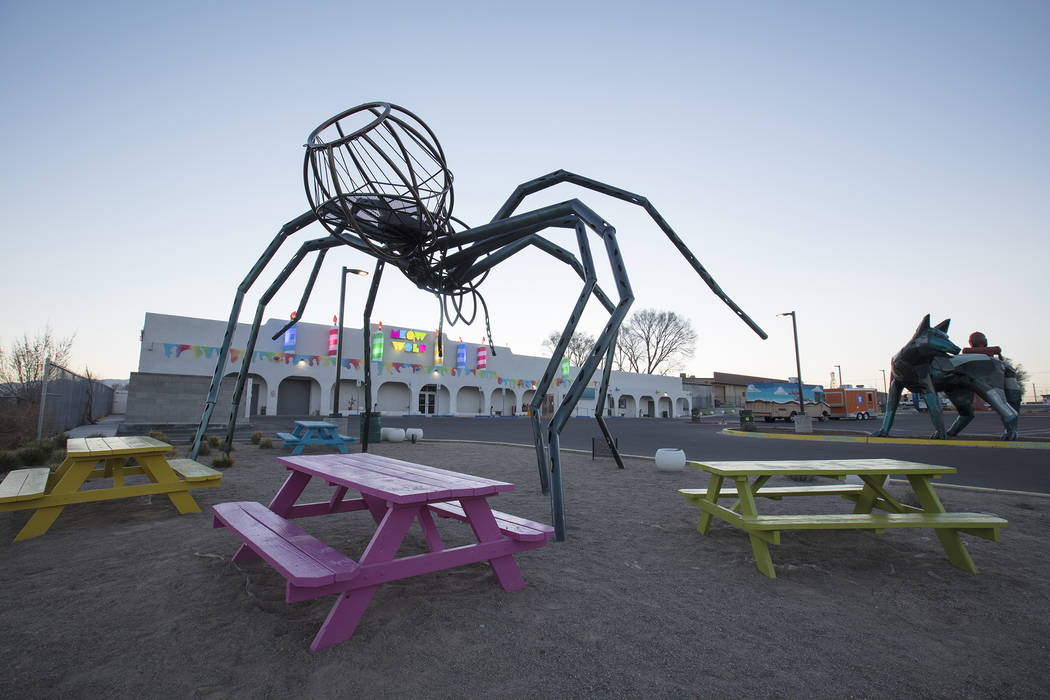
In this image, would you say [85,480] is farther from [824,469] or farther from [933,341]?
[933,341]

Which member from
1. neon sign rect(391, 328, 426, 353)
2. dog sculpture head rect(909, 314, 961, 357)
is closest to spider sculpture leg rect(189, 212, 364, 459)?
dog sculpture head rect(909, 314, 961, 357)

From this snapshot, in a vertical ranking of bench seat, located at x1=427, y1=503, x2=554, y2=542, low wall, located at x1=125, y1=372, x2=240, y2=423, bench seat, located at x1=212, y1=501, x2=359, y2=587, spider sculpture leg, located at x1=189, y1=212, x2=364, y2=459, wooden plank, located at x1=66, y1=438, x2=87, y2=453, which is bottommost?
bench seat, located at x1=427, y1=503, x2=554, y2=542

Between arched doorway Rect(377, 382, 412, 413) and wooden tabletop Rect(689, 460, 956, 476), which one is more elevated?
arched doorway Rect(377, 382, 412, 413)

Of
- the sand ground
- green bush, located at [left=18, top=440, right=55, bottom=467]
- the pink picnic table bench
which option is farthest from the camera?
green bush, located at [left=18, top=440, right=55, bottom=467]

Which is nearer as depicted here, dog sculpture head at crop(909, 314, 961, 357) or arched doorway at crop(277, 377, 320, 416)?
dog sculpture head at crop(909, 314, 961, 357)

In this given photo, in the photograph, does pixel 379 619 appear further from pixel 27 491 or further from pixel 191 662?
pixel 27 491

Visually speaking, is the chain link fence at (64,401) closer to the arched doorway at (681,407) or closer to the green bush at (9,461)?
the green bush at (9,461)

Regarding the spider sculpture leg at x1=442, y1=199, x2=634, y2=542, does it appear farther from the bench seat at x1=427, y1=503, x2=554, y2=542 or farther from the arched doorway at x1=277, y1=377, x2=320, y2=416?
the arched doorway at x1=277, y1=377, x2=320, y2=416

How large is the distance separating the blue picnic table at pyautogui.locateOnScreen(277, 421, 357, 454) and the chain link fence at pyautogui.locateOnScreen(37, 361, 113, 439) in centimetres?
418

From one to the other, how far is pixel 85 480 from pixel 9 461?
3.39 m

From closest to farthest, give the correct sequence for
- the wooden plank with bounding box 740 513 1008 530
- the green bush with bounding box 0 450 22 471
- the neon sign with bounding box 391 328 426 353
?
the wooden plank with bounding box 740 513 1008 530 → the green bush with bounding box 0 450 22 471 → the neon sign with bounding box 391 328 426 353

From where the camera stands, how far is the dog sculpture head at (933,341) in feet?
35.7

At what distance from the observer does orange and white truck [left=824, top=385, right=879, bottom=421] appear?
1266 inches

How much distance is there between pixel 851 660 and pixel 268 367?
28.6 metres
